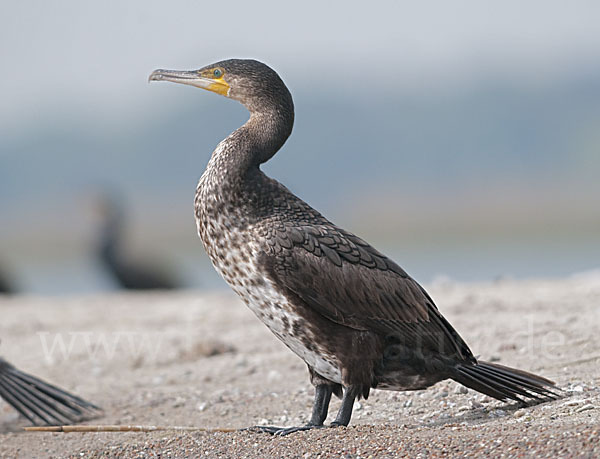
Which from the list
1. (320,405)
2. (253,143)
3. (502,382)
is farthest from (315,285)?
(502,382)

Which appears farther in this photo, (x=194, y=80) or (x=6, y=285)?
(x=6, y=285)

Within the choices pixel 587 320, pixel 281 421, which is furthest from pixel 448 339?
pixel 587 320

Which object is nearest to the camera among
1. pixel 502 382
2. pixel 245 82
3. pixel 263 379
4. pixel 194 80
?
pixel 502 382

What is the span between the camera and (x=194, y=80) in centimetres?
553

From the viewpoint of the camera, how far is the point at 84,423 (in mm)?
6906

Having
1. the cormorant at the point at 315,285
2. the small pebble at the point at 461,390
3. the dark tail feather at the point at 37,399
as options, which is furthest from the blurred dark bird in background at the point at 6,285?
the cormorant at the point at 315,285

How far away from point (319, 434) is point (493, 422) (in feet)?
3.17

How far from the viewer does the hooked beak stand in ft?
18.0

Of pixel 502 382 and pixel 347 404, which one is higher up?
pixel 502 382

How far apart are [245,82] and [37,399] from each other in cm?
312

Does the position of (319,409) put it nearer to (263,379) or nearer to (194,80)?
(194,80)

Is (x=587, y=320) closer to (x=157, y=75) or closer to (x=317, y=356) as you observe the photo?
(x=317, y=356)

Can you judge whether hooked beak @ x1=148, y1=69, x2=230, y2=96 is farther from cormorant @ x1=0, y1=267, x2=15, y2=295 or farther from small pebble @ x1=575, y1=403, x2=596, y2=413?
cormorant @ x1=0, y1=267, x2=15, y2=295

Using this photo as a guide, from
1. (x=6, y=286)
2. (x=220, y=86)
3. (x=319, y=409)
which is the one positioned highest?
(x=220, y=86)
